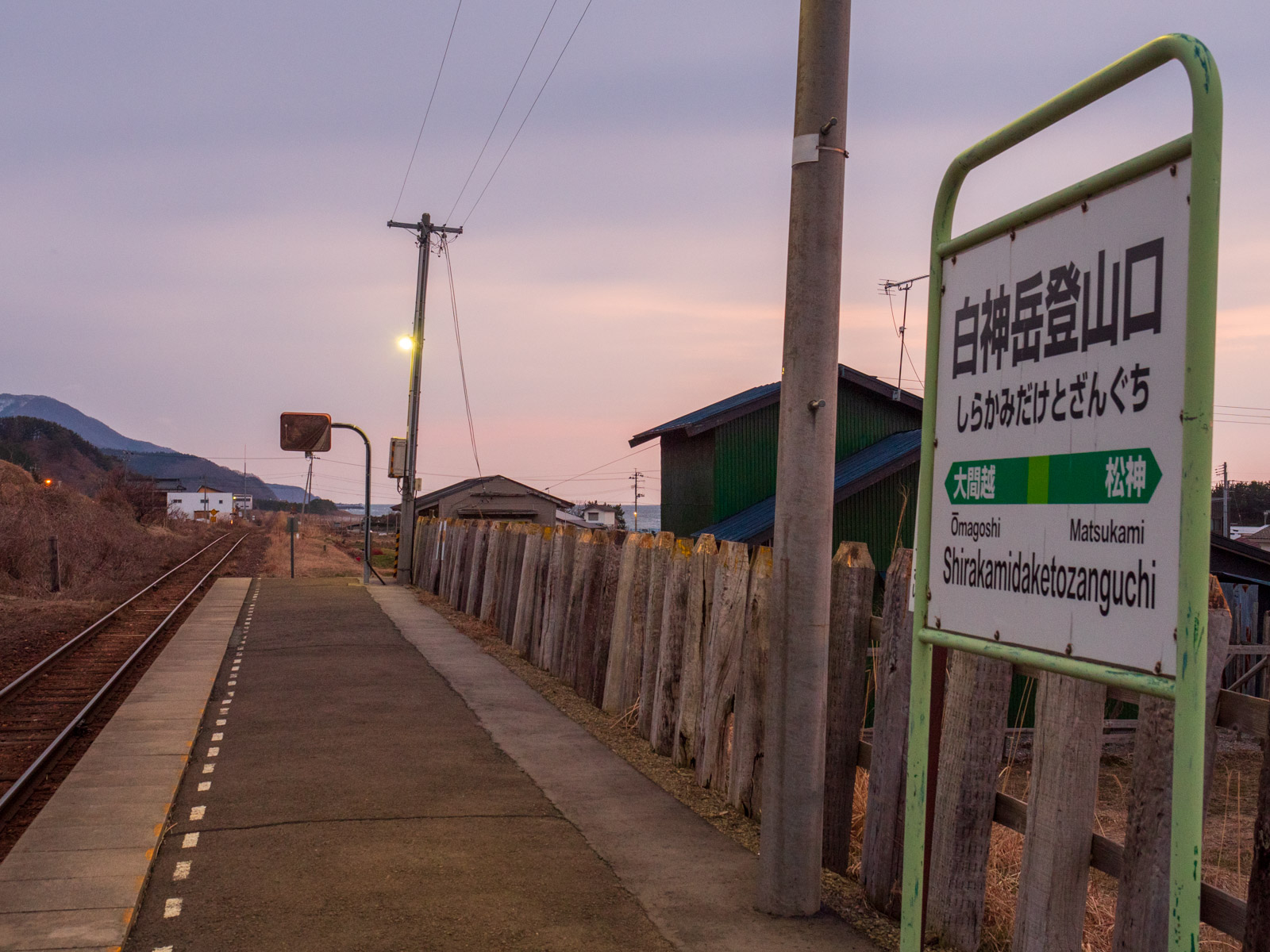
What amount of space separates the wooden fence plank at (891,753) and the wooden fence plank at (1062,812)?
0.94 meters

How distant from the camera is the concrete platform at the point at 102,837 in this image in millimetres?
4730

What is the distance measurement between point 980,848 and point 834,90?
323 centimetres

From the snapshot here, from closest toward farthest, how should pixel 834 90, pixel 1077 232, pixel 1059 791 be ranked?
pixel 1077 232 < pixel 1059 791 < pixel 834 90

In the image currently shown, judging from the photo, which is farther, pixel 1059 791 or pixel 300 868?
pixel 300 868

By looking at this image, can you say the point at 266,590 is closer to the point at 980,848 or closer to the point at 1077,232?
the point at 980,848

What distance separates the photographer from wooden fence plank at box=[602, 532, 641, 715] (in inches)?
364

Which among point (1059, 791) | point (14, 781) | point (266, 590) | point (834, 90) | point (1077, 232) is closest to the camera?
point (1077, 232)

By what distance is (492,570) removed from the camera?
1761 centimetres

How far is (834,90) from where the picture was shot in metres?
4.84

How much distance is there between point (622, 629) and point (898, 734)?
4.73 m

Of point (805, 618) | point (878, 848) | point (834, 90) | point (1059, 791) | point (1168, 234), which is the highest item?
point (834, 90)

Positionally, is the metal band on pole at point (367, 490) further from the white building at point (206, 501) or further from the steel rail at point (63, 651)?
the white building at point (206, 501)

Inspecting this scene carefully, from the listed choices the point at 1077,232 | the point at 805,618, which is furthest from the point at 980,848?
the point at 1077,232

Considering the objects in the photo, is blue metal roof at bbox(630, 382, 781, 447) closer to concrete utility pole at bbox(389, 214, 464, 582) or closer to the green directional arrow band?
concrete utility pole at bbox(389, 214, 464, 582)
